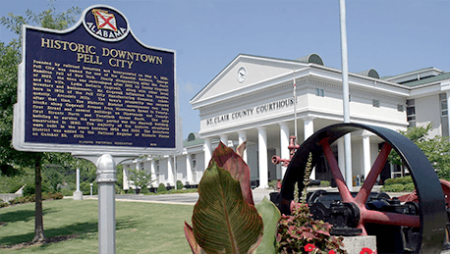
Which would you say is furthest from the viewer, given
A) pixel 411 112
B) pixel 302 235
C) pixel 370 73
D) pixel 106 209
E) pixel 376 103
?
pixel 370 73

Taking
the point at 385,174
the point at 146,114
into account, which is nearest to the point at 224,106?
the point at 385,174

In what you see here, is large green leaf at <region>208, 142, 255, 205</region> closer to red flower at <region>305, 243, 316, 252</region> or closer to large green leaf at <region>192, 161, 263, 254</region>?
large green leaf at <region>192, 161, 263, 254</region>

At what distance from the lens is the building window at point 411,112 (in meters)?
45.1

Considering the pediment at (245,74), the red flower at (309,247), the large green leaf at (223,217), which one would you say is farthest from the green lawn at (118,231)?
the pediment at (245,74)

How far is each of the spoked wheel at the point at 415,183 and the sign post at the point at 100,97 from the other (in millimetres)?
1966

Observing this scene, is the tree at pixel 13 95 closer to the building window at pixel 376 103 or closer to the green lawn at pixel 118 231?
the green lawn at pixel 118 231

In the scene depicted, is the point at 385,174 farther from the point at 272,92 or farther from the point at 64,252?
the point at 64,252

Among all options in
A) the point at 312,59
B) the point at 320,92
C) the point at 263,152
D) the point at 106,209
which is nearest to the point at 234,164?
the point at 106,209

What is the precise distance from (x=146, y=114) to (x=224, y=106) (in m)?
38.2

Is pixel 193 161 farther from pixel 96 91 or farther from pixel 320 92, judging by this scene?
pixel 96 91

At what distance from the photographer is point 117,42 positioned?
630 cm

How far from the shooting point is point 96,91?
601 cm

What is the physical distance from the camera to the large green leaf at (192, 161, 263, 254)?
384 cm

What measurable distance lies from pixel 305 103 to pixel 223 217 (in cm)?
3286
